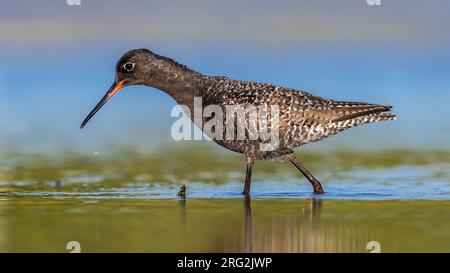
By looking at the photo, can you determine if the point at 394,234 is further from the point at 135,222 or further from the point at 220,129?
the point at 220,129

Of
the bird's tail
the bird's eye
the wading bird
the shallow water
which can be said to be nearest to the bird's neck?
the wading bird

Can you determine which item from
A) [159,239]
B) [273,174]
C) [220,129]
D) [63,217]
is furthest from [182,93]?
[159,239]

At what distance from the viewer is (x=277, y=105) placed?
611 inches

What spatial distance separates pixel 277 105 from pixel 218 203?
6.20 ft

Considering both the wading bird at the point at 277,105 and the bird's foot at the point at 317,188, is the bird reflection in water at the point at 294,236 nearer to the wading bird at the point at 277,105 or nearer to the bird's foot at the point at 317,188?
the bird's foot at the point at 317,188

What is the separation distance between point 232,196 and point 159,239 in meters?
3.18

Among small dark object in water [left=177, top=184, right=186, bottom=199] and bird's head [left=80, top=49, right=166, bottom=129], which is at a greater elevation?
bird's head [left=80, top=49, right=166, bottom=129]

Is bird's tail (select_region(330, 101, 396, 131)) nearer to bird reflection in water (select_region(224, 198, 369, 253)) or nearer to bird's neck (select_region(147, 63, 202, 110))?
bird's neck (select_region(147, 63, 202, 110))

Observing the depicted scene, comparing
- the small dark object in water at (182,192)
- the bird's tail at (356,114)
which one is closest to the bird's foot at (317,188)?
the bird's tail at (356,114)

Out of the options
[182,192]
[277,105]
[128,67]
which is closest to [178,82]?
Answer: [128,67]

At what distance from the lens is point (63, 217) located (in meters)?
13.2

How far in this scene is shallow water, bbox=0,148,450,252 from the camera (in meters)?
11.9

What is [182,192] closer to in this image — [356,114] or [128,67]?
[128,67]

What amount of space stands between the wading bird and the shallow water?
23.7 inches
